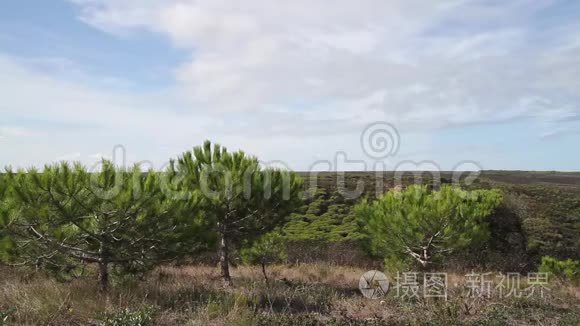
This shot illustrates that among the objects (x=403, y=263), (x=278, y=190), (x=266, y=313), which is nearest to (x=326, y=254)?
(x=403, y=263)

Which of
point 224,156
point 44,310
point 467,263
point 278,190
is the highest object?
point 224,156

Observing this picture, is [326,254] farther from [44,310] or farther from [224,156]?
[44,310]

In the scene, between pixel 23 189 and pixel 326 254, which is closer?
pixel 23 189

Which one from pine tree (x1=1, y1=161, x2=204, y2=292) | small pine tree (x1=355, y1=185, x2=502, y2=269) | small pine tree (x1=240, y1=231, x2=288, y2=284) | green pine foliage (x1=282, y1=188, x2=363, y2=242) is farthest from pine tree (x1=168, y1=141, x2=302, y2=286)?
green pine foliage (x1=282, y1=188, x2=363, y2=242)

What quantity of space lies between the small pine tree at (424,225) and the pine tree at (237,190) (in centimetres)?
263

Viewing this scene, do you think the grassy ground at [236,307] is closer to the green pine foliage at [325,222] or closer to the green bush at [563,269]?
the green bush at [563,269]

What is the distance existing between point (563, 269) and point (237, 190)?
9342 millimetres

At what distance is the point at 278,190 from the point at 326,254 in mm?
8162

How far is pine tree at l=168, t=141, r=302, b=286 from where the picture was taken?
10062mm

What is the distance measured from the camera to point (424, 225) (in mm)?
11484

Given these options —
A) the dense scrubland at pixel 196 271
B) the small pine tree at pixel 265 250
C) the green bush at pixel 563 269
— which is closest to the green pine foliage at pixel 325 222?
the small pine tree at pixel 265 250

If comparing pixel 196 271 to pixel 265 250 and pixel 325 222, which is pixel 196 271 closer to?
pixel 265 250

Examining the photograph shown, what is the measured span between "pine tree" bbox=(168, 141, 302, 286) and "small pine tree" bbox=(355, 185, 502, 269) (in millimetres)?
2634

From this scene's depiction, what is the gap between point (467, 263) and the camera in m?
17.7
